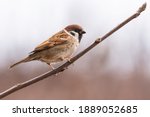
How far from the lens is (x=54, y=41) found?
3.67 metres

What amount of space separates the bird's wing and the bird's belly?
0.03 m

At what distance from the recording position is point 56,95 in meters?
6.36

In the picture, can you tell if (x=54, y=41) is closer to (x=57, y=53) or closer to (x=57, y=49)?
(x=57, y=49)

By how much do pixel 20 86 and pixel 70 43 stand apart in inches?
36.1

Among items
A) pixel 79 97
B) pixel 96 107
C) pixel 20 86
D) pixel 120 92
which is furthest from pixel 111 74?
pixel 20 86

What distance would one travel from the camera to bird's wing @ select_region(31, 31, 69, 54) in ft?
11.6

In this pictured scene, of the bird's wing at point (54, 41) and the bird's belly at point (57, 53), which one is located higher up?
the bird's wing at point (54, 41)

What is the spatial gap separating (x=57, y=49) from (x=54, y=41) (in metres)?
0.13

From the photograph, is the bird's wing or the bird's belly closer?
the bird's belly

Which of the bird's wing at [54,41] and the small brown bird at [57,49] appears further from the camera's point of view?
the bird's wing at [54,41]

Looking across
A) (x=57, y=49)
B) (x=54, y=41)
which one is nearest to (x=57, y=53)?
(x=57, y=49)

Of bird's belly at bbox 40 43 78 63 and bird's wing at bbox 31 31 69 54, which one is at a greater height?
bird's wing at bbox 31 31 69 54

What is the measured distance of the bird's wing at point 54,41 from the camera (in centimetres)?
355

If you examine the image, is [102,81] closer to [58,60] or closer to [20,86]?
[58,60]
